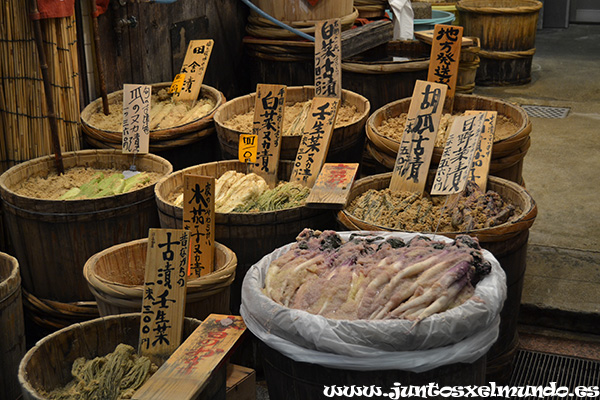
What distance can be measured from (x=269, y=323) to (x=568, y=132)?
18.6ft

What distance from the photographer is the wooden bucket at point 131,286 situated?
301 cm

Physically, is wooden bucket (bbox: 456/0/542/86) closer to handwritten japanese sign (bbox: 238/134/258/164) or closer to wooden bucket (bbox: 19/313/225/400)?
handwritten japanese sign (bbox: 238/134/258/164)

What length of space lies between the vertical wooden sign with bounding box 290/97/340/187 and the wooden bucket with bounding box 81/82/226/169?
800 mm

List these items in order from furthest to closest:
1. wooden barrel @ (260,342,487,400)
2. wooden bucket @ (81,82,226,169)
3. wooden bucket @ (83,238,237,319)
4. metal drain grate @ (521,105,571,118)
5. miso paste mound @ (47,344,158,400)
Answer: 1. metal drain grate @ (521,105,571,118)
2. wooden bucket @ (81,82,226,169)
3. wooden bucket @ (83,238,237,319)
4. miso paste mound @ (47,344,158,400)
5. wooden barrel @ (260,342,487,400)

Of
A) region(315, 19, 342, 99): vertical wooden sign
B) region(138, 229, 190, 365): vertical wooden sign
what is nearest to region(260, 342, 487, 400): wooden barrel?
region(138, 229, 190, 365): vertical wooden sign

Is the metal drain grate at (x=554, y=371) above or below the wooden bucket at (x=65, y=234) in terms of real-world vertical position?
below

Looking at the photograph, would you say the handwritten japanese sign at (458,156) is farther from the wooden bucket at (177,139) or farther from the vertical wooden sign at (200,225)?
the wooden bucket at (177,139)

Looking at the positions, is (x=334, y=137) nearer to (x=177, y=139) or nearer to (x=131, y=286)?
(x=177, y=139)

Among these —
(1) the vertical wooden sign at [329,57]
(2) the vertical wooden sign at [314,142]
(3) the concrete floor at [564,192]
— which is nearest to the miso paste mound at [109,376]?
(2) the vertical wooden sign at [314,142]

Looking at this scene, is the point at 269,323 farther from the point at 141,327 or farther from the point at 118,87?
the point at 118,87

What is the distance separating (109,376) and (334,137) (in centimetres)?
211

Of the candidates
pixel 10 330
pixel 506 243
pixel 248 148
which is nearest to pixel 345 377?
pixel 506 243

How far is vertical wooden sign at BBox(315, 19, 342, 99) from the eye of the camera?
14.8ft

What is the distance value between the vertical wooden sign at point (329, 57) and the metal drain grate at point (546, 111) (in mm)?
3914
